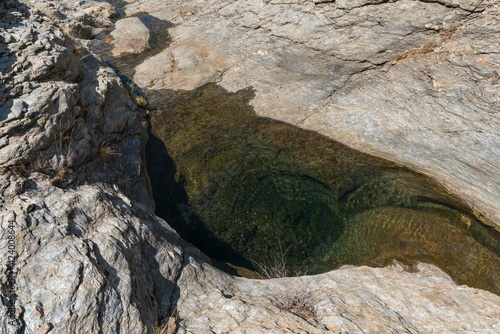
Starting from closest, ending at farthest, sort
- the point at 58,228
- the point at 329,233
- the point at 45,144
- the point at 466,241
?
1. the point at 58,228
2. the point at 45,144
3. the point at 466,241
4. the point at 329,233

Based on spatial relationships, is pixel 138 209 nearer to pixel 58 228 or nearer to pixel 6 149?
pixel 58 228

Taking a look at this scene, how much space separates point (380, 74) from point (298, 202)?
13.5 ft

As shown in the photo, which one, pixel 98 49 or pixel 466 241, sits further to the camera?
pixel 98 49

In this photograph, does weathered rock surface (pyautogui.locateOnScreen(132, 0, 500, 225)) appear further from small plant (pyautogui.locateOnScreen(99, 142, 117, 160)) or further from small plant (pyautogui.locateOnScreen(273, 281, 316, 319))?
small plant (pyautogui.locateOnScreen(273, 281, 316, 319))

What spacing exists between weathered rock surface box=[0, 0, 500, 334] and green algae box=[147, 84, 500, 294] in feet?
2.78

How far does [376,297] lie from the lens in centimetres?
415

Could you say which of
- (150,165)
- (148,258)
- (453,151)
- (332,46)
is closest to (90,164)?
(150,165)

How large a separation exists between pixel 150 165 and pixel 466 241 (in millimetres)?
7011

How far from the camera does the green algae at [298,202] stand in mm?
5695

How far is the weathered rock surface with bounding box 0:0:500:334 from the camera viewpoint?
2936 mm

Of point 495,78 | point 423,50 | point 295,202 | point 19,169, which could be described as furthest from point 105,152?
point 495,78

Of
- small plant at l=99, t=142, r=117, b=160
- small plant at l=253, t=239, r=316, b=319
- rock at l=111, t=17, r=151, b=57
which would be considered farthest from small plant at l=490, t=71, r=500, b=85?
rock at l=111, t=17, r=151, b=57

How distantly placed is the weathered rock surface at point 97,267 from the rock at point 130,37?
177 inches

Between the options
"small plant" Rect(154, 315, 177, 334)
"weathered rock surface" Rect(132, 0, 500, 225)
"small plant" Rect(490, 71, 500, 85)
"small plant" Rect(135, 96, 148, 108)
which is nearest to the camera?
"small plant" Rect(154, 315, 177, 334)
